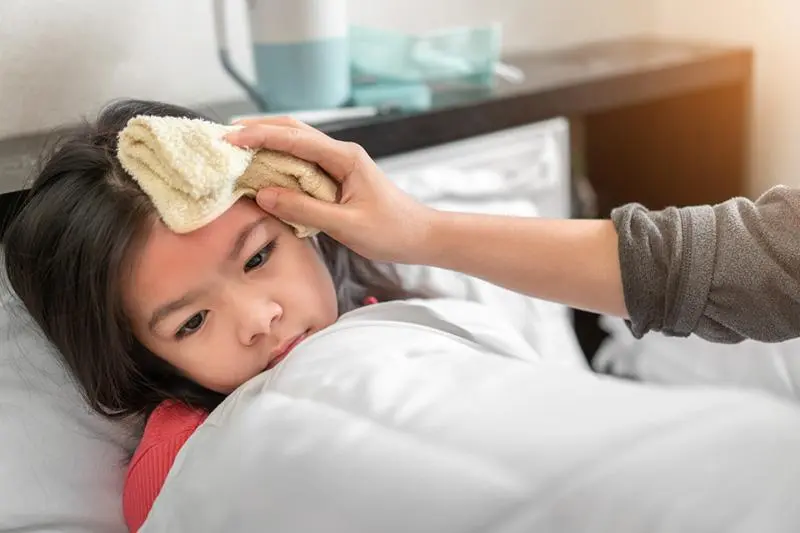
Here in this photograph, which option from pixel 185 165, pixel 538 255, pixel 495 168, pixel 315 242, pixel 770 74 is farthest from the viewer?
pixel 770 74

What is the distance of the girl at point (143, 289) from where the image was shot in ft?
2.56

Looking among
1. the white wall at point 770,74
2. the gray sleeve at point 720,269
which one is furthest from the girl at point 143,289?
the white wall at point 770,74

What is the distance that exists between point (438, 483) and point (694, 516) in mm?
136

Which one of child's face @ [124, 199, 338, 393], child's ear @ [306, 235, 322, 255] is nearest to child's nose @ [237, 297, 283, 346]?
child's face @ [124, 199, 338, 393]

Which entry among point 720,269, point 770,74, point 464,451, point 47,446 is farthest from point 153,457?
point 770,74

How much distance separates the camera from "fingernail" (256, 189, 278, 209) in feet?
2.60

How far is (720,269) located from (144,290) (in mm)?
500

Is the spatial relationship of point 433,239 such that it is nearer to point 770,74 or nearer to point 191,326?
point 191,326

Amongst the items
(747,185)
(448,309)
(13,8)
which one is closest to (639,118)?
(747,185)

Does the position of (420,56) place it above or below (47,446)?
above

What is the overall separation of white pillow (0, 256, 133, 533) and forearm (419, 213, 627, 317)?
1.16 feet

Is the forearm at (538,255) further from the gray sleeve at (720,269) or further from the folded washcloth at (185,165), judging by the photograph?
the folded washcloth at (185,165)

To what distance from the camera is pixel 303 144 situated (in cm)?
79

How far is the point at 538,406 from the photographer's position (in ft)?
1.63
